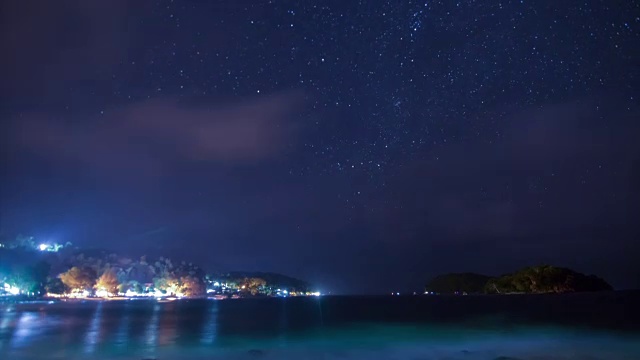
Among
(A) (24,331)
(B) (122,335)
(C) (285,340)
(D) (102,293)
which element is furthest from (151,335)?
(D) (102,293)

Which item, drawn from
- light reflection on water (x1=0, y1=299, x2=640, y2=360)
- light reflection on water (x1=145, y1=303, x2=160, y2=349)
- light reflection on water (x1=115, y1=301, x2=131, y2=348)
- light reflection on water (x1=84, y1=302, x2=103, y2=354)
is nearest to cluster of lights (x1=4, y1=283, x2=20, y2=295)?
light reflection on water (x1=0, y1=299, x2=640, y2=360)

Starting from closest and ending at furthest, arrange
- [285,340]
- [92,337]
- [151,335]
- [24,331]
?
[92,337]
[285,340]
[24,331]
[151,335]

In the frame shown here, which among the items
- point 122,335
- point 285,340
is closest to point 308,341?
point 285,340

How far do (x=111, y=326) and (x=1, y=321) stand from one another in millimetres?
12018

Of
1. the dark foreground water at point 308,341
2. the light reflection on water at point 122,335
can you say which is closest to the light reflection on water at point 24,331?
the dark foreground water at point 308,341

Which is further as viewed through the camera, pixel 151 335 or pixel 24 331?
pixel 151 335

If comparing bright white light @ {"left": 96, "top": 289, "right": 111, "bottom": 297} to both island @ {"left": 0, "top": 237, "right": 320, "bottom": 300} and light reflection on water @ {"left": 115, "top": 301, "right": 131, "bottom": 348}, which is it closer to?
island @ {"left": 0, "top": 237, "right": 320, "bottom": 300}

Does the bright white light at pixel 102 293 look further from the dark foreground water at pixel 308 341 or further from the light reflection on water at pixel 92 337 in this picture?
the light reflection on water at pixel 92 337

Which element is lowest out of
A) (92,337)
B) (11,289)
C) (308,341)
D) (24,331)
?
(308,341)

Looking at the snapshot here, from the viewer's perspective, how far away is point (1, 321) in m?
60.9

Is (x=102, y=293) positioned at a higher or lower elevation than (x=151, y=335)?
higher

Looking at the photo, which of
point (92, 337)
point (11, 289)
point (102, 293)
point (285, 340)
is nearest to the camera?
point (92, 337)

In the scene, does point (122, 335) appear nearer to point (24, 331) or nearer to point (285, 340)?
point (24, 331)

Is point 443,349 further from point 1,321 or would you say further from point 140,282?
point 140,282
